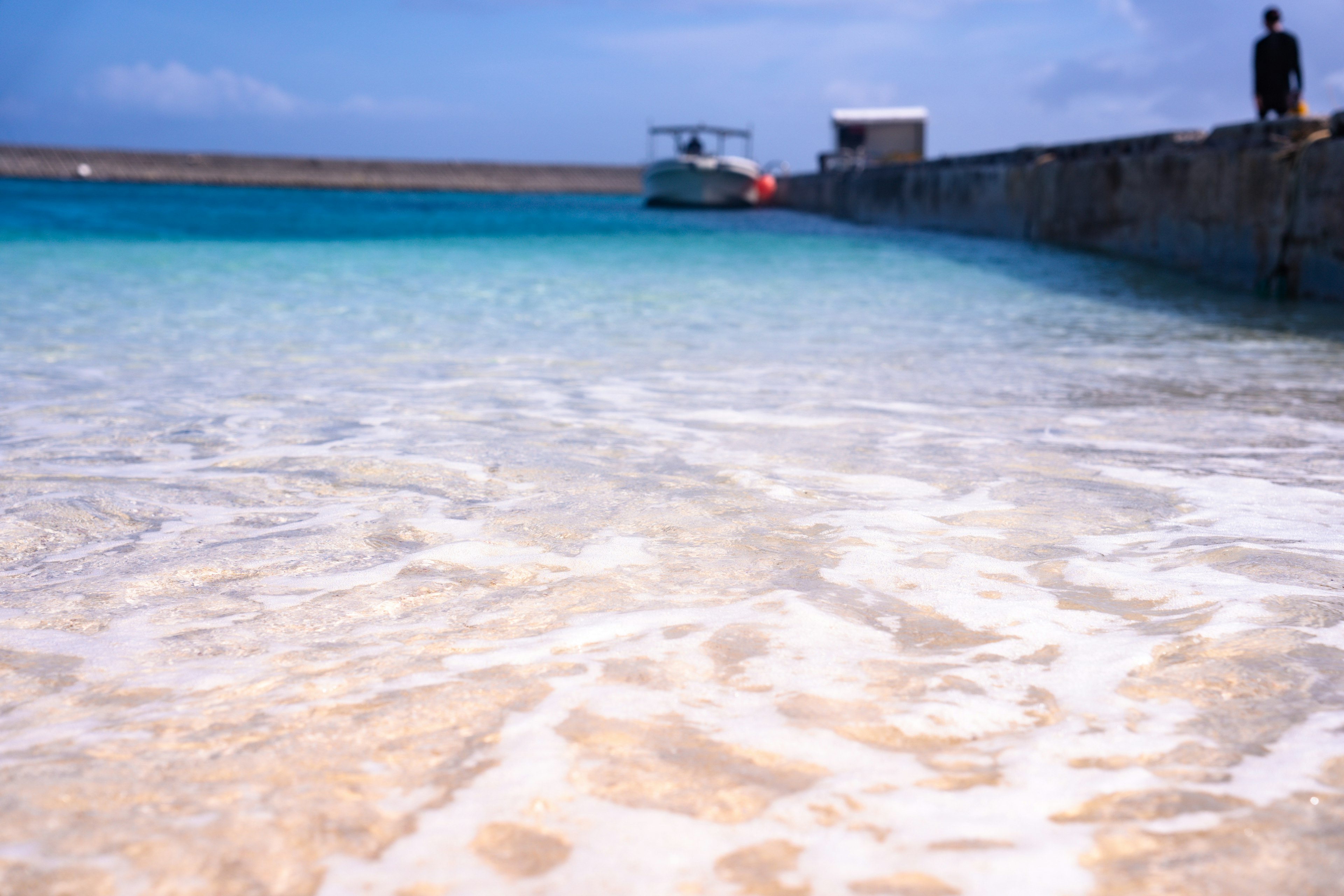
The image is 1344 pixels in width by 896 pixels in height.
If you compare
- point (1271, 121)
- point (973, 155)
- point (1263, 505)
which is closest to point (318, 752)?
point (1263, 505)

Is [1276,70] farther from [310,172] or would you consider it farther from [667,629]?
[310,172]

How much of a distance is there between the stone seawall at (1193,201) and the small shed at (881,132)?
16.8 metres

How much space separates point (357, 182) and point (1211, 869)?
7315cm

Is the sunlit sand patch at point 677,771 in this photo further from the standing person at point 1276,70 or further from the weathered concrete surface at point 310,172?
the weathered concrete surface at point 310,172

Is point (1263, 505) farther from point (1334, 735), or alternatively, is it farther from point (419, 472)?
point (419, 472)

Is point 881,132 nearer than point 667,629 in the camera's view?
No

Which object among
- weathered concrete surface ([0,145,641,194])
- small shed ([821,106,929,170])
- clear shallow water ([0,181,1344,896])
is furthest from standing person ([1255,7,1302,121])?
weathered concrete surface ([0,145,641,194])

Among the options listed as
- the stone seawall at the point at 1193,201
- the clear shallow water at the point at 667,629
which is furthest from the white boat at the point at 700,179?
the clear shallow water at the point at 667,629

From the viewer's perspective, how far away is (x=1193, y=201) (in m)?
10.6

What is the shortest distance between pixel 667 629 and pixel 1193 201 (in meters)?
10.1

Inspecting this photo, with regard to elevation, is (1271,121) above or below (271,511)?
above

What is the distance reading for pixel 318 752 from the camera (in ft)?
5.51

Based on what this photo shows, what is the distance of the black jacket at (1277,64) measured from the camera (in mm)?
9789

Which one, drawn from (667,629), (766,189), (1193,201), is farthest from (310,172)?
(667,629)
